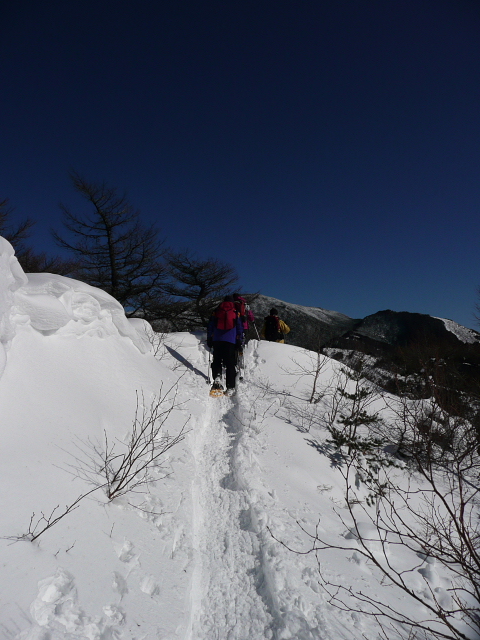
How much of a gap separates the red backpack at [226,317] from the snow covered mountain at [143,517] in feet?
7.44

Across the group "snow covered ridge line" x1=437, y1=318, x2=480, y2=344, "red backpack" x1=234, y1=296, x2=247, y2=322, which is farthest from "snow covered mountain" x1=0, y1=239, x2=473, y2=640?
"snow covered ridge line" x1=437, y1=318, x2=480, y2=344

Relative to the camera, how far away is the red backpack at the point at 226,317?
704 centimetres

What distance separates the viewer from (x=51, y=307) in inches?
170

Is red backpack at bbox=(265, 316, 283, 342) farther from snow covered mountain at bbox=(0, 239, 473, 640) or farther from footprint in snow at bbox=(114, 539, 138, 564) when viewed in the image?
footprint in snow at bbox=(114, 539, 138, 564)

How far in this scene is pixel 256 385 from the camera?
8.20 metres

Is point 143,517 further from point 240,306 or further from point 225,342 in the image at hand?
point 240,306

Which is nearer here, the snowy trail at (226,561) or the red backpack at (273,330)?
the snowy trail at (226,561)

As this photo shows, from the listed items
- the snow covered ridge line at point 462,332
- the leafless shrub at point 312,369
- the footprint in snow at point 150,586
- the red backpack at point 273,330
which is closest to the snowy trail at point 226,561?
the footprint in snow at point 150,586

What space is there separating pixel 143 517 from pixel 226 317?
4.73 m

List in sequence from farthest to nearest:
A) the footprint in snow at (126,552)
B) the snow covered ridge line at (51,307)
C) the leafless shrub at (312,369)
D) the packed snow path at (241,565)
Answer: the leafless shrub at (312,369) → the snow covered ridge line at (51,307) → the footprint in snow at (126,552) → the packed snow path at (241,565)

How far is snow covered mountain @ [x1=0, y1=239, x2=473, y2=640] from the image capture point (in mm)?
1880

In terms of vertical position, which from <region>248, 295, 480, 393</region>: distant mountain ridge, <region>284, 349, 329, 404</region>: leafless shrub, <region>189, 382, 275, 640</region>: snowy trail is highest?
<region>248, 295, 480, 393</region>: distant mountain ridge

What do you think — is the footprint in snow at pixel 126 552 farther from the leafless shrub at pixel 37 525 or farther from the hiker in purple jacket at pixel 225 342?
the hiker in purple jacket at pixel 225 342

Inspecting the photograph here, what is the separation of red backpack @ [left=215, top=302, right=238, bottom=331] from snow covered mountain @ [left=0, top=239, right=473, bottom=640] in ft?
7.44
